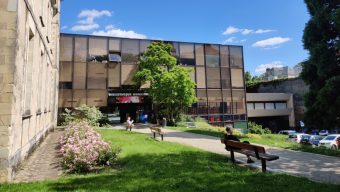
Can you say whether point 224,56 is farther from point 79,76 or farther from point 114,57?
point 79,76

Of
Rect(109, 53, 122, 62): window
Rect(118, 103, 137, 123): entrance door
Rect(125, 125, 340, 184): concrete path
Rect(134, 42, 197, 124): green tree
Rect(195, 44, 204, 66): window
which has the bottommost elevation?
Rect(125, 125, 340, 184): concrete path

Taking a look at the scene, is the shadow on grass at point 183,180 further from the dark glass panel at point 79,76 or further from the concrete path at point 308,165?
the dark glass panel at point 79,76

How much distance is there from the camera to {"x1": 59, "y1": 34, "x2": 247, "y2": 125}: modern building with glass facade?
107ft

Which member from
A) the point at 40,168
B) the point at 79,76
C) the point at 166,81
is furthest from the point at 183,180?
the point at 79,76

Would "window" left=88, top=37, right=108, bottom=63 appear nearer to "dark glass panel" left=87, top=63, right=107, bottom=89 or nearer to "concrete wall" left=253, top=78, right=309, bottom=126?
"dark glass panel" left=87, top=63, right=107, bottom=89

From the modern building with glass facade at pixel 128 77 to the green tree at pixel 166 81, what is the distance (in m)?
2.92

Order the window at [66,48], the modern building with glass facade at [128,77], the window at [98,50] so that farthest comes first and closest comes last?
the window at [98,50]
the modern building with glass facade at [128,77]
the window at [66,48]

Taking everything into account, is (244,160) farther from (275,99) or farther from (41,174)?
(275,99)

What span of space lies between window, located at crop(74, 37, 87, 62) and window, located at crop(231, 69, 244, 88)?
20.8m

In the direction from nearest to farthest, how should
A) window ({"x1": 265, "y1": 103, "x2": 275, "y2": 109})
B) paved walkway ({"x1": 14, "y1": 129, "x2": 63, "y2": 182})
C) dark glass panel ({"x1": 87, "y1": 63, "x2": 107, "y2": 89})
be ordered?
1. paved walkway ({"x1": 14, "y1": 129, "x2": 63, "y2": 182})
2. dark glass panel ({"x1": 87, "y1": 63, "x2": 107, "y2": 89})
3. window ({"x1": 265, "y1": 103, "x2": 275, "y2": 109})

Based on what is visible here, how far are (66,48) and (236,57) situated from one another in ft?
77.7

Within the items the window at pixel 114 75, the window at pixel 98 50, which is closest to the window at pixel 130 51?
the window at pixel 114 75

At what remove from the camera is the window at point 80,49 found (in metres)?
32.8

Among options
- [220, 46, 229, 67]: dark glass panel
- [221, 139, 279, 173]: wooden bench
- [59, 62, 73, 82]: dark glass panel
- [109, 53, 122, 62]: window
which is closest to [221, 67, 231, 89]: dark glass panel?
[220, 46, 229, 67]: dark glass panel
